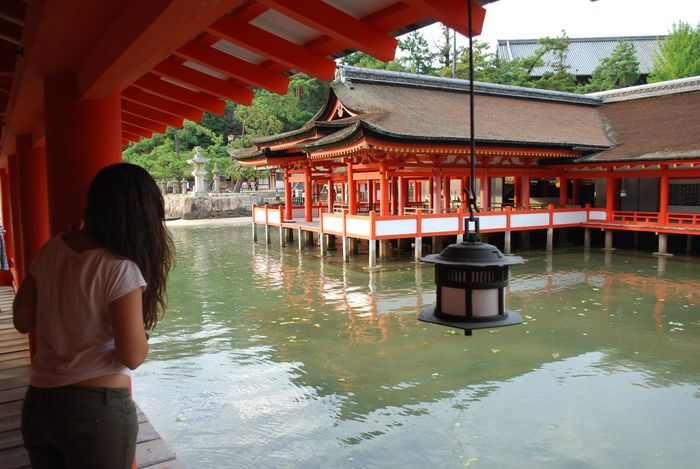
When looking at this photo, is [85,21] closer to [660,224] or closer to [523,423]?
[523,423]

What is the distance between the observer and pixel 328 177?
20391 mm

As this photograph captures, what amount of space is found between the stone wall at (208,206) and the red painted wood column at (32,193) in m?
27.6

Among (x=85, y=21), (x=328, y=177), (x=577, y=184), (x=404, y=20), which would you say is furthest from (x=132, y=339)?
(x=577, y=184)

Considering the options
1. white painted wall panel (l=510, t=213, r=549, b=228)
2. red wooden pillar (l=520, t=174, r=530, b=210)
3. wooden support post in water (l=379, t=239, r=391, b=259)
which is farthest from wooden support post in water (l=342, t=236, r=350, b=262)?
red wooden pillar (l=520, t=174, r=530, b=210)

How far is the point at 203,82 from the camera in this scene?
10.9ft

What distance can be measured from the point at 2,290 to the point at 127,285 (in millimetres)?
7272

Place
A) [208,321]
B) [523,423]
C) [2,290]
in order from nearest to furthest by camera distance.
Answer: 1. [523,423]
2. [2,290]
3. [208,321]

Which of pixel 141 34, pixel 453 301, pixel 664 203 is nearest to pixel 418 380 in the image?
pixel 453 301

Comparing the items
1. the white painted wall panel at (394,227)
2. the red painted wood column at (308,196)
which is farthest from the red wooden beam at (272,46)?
the red painted wood column at (308,196)

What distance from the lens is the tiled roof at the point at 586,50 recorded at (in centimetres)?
3756

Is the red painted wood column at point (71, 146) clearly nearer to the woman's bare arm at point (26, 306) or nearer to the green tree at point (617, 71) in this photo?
the woman's bare arm at point (26, 306)

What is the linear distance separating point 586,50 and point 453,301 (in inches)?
1660

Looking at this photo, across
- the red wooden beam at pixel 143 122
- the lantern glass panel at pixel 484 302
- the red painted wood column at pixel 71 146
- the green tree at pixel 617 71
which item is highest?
the green tree at pixel 617 71

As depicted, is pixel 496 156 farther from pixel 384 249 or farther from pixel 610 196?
pixel 384 249
